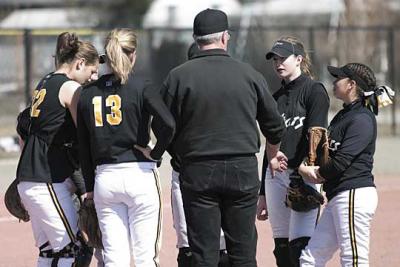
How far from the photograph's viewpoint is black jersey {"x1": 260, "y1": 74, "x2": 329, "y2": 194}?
7078mm

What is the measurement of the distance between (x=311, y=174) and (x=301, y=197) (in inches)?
13.6

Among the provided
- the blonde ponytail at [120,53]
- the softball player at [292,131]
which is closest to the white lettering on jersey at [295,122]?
the softball player at [292,131]

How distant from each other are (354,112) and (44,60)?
Answer: 15.1m

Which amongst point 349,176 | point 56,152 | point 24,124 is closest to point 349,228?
point 349,176

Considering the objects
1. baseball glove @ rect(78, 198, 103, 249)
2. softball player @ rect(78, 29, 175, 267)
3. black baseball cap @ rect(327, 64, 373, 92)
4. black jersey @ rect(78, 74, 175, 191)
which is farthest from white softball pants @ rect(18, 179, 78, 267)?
black baseball cap @ rect(327, 64, 373, 92)

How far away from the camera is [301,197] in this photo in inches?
277

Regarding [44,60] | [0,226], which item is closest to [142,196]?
[0,226]

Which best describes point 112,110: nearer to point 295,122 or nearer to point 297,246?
point 295,122

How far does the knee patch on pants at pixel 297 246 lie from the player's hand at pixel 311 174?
1.82 ft

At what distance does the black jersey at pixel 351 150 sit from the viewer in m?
6.57

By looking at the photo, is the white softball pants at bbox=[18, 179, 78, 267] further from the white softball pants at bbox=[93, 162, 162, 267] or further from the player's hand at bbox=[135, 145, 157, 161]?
the player's hand at bbox=[135, 145, 157, 161]

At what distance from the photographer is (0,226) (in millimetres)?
10508

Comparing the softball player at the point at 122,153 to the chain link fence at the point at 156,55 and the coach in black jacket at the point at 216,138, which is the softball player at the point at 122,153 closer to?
the coach in black jacket at the point at 216,138

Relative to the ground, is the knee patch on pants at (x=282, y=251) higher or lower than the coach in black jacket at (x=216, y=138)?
lower
